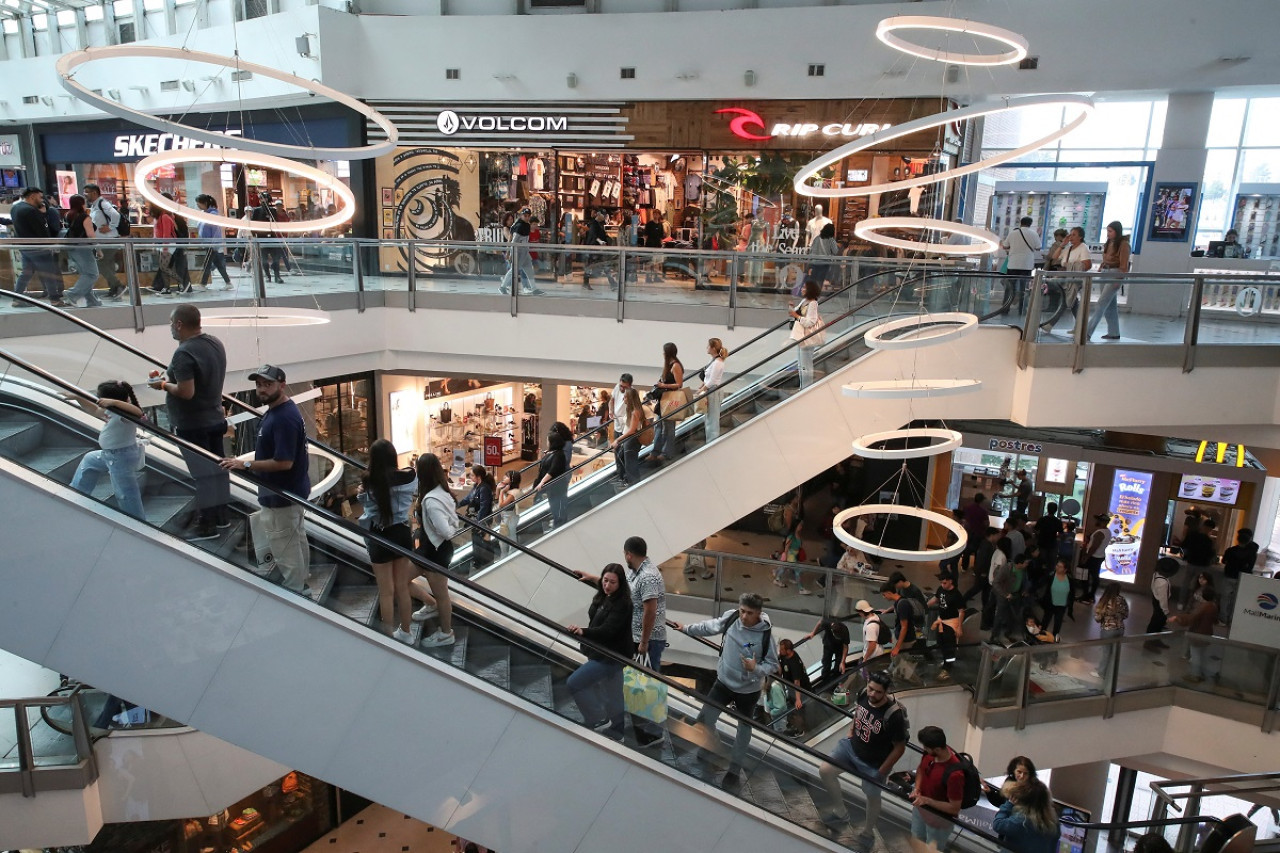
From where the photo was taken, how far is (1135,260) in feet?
53.2

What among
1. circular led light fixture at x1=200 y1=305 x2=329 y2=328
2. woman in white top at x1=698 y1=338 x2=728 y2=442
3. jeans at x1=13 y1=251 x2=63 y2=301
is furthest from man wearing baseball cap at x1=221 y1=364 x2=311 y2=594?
jeans at x1=13 y1=251 x2=63 y2=301

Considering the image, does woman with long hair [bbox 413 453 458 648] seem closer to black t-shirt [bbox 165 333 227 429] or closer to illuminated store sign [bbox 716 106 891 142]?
black t-shirt [bbox 165 333 227 429]

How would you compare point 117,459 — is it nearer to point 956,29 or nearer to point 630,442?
point 630,442

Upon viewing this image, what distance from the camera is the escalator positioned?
10.3 meters

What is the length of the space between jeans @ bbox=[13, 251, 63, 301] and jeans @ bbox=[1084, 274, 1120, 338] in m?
12.2

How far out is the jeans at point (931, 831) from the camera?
239 inches

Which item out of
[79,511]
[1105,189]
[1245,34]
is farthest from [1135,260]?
[79,511]

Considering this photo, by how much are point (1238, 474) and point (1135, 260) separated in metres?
4.51

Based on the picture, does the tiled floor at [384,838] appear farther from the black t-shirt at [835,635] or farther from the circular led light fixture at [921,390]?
the circular led light fixture at [921,390]

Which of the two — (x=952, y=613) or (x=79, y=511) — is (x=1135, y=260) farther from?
(x=79, y=511)

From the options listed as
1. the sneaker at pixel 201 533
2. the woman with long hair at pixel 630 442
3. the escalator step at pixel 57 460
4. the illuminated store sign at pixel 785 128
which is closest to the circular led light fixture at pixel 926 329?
the woman with long hair at pixel 630 442

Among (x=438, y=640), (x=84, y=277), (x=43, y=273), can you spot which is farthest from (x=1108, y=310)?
(x=43, y=273)

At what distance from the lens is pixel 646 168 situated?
742 inches

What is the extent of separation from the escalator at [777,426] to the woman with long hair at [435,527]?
3.84 meters
